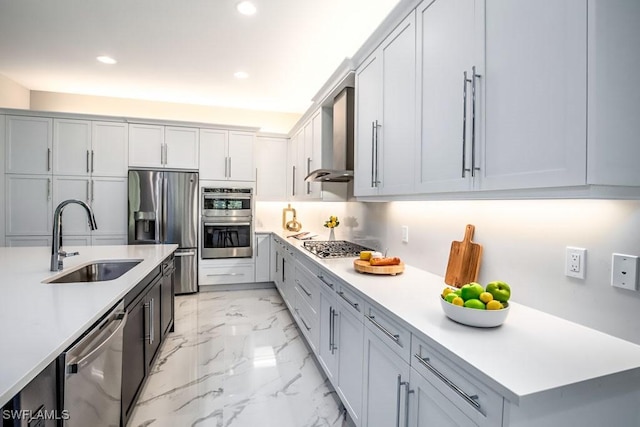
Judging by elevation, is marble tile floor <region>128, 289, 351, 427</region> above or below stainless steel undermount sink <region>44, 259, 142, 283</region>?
below

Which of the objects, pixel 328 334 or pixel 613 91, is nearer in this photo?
pixel 613 91

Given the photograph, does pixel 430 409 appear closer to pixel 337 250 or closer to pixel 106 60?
pixel 337 250

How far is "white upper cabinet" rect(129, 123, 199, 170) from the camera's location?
4277mm

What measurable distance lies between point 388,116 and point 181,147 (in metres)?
3.40

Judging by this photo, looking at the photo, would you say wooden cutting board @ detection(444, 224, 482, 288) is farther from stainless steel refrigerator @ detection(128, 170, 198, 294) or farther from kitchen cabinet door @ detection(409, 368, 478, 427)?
stainless steel refrigerator @ detection(128, 170, 198, 294)

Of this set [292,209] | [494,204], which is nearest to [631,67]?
[494,204]

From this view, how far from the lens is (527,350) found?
3.18 feet

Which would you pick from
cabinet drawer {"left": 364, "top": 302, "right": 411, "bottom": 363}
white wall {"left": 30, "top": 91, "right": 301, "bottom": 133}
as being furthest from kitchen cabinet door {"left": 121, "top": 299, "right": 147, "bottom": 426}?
white wall {"left": 30, "top": 91, "right": 301, "bottom": 133}

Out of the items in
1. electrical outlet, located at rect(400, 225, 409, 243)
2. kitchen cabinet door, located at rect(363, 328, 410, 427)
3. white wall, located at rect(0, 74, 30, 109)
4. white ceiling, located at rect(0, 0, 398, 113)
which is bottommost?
kitchen cabinet door, located at rect(363, 328, 410, 427)

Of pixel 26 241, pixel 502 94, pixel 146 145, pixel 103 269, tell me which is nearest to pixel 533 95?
pixel 502 94

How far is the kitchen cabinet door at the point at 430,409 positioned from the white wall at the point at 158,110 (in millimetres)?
4471

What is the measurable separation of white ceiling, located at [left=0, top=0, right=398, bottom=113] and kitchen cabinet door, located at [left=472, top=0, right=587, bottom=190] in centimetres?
164

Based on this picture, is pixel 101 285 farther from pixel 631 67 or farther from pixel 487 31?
pixel 631 67

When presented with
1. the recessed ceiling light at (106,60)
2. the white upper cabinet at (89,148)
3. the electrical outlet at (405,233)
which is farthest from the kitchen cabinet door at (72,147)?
the electrical outlet at (405,233)
